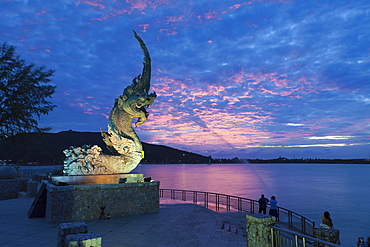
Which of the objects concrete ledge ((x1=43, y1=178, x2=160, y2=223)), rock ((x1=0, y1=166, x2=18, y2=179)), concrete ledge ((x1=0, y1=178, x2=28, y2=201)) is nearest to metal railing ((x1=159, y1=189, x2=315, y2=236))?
concrete ledge ((x1=43, y1=178, x2=160, y2=223))

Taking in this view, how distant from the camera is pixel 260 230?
20.3 feet

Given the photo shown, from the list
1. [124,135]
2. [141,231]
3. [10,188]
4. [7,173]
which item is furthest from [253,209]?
[7,173]

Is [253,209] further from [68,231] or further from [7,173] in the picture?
[7,173]

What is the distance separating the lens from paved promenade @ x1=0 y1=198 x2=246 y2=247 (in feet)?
27.2

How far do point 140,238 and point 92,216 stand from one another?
3.90 m

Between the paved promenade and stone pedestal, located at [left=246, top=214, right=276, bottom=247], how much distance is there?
85.0 inches

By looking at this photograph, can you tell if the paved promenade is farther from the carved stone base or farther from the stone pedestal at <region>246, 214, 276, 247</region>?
the carved stone base

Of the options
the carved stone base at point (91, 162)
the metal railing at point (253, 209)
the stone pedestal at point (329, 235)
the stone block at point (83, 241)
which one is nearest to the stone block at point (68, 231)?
the stone block at point (83, 241)

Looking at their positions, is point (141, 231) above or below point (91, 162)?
below

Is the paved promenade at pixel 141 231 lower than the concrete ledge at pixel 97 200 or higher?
lower

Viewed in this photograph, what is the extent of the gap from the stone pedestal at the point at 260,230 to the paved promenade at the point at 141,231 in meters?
2.16

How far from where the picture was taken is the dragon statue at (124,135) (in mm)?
13000

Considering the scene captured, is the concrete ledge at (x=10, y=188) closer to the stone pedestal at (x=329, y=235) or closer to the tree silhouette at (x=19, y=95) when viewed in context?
the tree silhouette at (x=19, y=95)

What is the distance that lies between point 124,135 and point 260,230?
10097 mm
